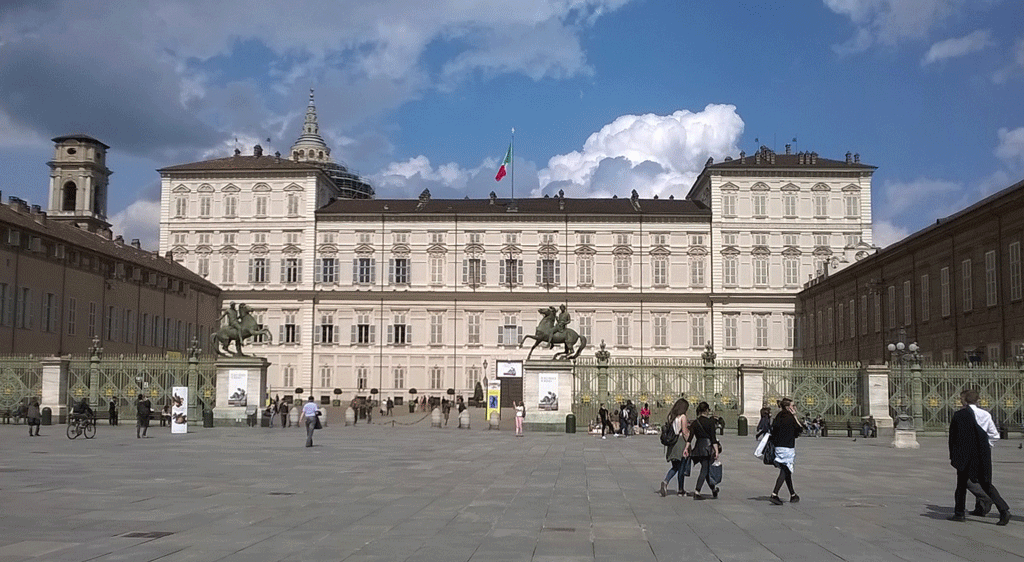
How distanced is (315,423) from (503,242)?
49017 mm

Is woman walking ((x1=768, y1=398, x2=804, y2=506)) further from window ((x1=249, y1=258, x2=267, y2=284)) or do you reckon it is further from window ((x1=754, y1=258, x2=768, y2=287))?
window ((x1=249, y1=258, x2=267, y2=284))

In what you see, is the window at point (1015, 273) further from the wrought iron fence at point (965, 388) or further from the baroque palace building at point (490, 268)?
the baroque palace building at point (490, 268)

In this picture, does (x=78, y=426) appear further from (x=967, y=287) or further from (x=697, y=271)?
(x=697, y=271)

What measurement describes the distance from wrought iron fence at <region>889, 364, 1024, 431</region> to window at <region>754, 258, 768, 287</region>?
37.4 meters

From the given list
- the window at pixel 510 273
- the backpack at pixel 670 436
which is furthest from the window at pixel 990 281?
the window at pixel 510 273

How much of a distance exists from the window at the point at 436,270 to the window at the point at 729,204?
20.7m

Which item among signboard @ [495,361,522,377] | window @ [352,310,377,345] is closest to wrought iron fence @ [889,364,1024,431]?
signboard @ [495,361,522,377]

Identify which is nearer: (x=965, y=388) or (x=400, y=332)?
(x=965, y=388)

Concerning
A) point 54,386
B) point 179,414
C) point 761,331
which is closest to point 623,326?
point 761,331

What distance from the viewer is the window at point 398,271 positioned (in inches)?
2980

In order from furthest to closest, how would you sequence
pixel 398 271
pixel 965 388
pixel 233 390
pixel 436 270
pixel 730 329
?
pixel 398 271 < pixel 436 270 < pixel 730 329 < pixel 233 390 < pixel 965 388

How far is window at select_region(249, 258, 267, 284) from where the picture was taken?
249ft

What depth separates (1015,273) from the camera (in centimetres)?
3906

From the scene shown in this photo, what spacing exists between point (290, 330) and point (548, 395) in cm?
4083
